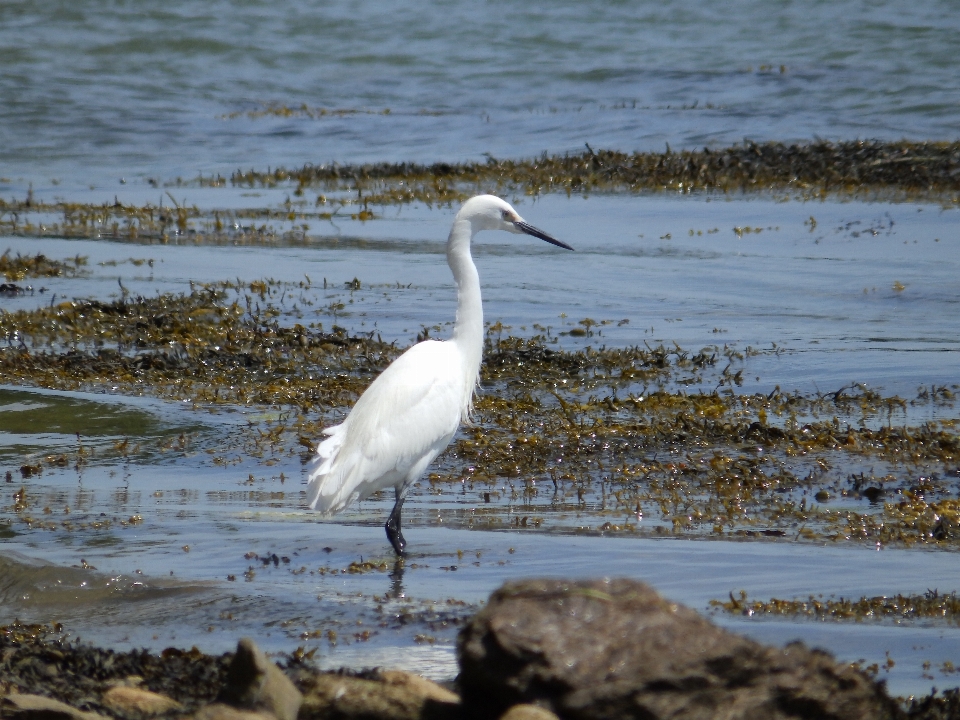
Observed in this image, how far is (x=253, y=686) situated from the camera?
339 cm

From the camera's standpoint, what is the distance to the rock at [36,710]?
3.43 meters

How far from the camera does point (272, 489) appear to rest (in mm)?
7074

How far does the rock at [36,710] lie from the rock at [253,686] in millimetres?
392

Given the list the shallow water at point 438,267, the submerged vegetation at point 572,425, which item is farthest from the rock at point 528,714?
the submerged vegetation at point 572,425

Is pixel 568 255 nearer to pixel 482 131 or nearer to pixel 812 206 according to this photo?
pixel 812 206

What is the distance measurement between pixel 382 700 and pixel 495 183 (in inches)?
618

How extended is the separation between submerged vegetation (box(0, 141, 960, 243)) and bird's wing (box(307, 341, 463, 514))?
28.0 ft

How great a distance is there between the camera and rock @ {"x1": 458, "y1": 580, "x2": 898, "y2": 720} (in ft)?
10.4

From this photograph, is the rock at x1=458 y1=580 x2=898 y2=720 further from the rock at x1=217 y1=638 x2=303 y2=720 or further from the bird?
the bird

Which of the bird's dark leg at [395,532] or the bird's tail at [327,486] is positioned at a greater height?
the bird's tail at [327,486]

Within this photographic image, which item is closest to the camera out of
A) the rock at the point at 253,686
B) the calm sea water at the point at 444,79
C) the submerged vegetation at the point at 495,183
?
the rock at the point at 253,686

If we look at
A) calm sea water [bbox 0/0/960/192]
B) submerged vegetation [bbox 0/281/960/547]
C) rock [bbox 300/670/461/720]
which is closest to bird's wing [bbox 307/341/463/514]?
submerged vegetation [bbox 0/281/960/547]

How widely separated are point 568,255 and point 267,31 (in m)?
26.1

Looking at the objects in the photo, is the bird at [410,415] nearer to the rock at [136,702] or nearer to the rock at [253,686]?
the rock at [136,702]
